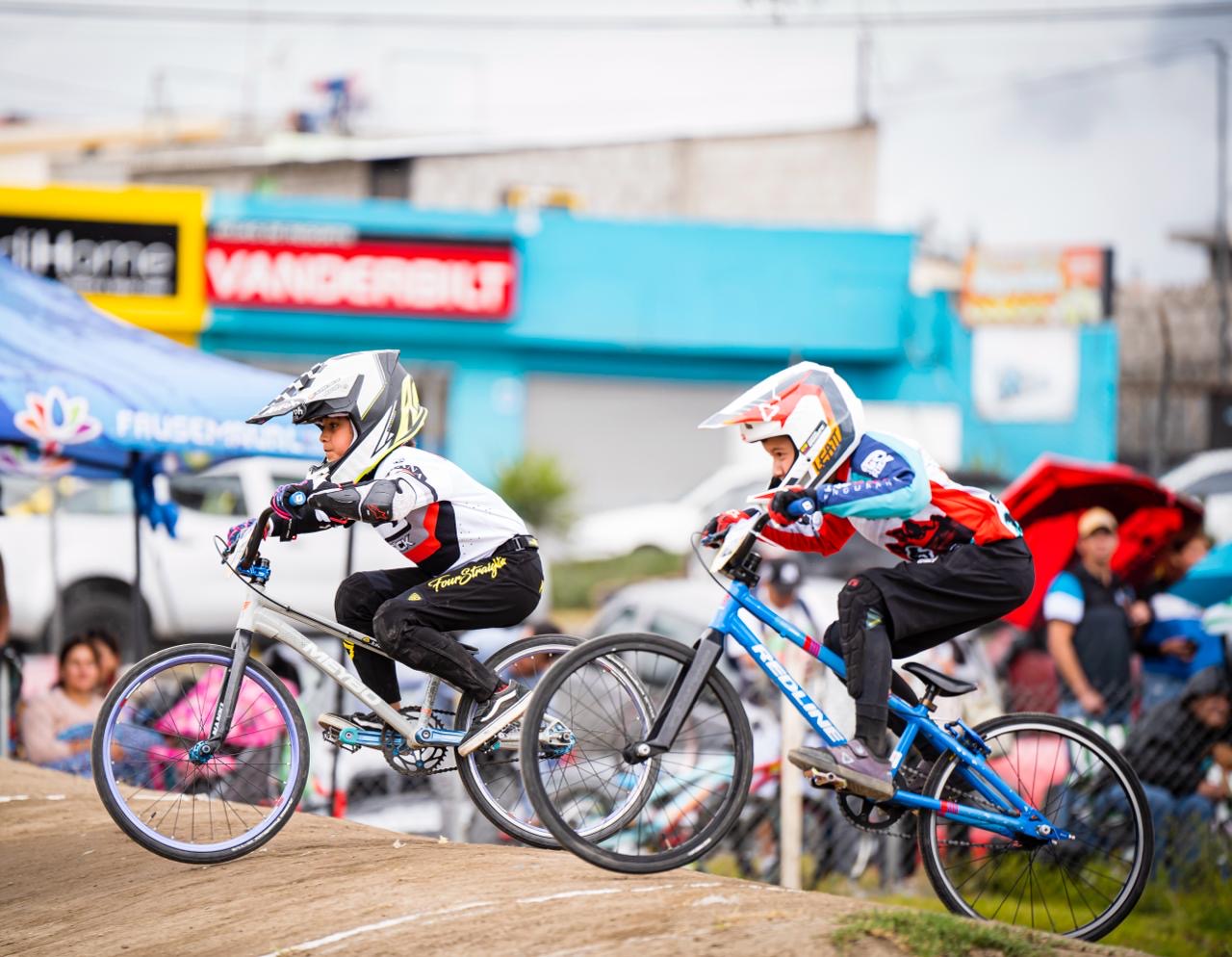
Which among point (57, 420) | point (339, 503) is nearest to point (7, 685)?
point (57, 420)

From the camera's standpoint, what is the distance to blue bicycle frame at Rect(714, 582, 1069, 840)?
5.48 metres

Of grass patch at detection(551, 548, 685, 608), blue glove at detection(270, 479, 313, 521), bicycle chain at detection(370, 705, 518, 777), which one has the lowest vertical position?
grass patch at detection(551, 548, 685, 608)

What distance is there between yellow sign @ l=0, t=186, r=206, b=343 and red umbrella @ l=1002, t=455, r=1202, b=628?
16.2 metres

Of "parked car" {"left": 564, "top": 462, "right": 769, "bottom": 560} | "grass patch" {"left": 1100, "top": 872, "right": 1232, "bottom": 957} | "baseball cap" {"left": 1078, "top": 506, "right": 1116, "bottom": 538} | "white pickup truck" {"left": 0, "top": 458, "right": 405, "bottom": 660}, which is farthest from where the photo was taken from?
"parked car" {"left": 564, "top": 462, "right": 769, "bottom": 560}

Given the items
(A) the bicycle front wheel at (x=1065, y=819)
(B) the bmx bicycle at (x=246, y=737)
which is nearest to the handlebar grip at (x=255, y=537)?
(B) the bmx bicycle at (x=246, y=737)

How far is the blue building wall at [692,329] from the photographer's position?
2422 centimetres

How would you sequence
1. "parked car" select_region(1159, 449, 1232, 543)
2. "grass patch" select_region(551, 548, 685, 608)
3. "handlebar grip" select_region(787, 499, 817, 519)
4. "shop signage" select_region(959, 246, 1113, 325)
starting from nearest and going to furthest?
"handlebar grip" select_region(787, 499, 817, 519) → "parked car" select_region(1159, 449, 1232, 543) → "grass patch" select_region(551, 548, 685, 608) → "shop signage" select_region(959, 246, 1113, 325)

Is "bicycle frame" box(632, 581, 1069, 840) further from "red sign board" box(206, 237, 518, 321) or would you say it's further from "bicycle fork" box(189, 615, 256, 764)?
"red sign board" box(206, 237, 518, 321)

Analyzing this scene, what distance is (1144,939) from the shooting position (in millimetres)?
8250

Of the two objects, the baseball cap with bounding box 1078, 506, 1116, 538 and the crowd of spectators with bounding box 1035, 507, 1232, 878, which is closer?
the crowd of spectators with bounding box 1035, 507, 1232, 878

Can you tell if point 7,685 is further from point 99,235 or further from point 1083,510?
point 99,235

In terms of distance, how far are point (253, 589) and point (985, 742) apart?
9.47 feet

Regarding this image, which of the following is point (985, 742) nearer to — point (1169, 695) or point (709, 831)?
point (709, 831)

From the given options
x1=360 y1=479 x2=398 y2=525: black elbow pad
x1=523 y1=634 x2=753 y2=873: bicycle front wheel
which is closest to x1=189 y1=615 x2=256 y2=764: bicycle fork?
x1=360 y1=479 x2=398 y2=525: black elbow pad
